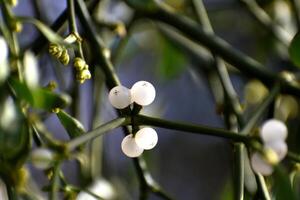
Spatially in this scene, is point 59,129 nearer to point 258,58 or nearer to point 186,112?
point 186,112

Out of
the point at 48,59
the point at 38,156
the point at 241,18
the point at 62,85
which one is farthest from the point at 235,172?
the point at 241,18

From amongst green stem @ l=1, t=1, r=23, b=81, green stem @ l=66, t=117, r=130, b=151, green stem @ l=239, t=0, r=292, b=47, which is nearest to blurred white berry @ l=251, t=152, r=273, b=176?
green stem @ l=66, t=117, r=130, b=151

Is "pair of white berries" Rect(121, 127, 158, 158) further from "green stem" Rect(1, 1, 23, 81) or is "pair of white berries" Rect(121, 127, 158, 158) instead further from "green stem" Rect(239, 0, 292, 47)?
"green stem" Rect(239, 0, 292, 47)

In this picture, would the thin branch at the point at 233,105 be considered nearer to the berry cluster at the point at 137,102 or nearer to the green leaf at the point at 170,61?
the berry cluster at the point at 137,102

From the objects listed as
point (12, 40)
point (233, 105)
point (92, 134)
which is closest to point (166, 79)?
point (233, 105)

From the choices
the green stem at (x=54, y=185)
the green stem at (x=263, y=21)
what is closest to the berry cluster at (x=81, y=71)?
the green stem at (x=54, y=185)
